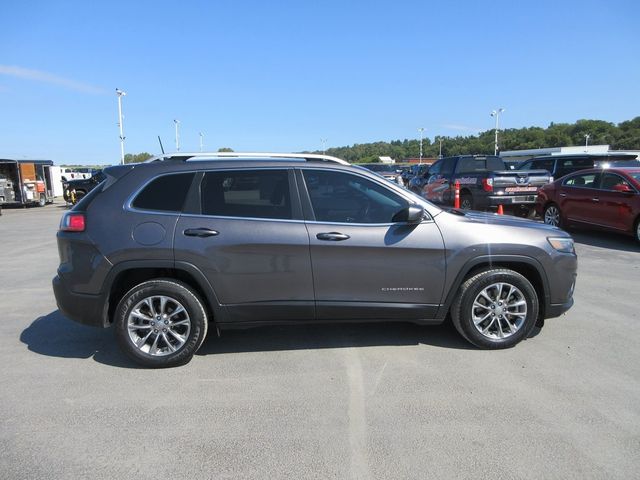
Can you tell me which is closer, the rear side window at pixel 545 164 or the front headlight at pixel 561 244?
the front headlight at pixel 561 244

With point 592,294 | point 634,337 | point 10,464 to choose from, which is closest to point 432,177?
point 592,294

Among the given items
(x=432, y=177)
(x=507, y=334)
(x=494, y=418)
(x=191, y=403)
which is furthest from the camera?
(x=432, y=177)

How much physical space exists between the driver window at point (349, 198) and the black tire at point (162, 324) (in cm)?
136

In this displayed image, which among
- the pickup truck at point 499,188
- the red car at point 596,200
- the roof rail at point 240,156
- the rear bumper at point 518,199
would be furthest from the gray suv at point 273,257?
the rear bumper at point 518,199

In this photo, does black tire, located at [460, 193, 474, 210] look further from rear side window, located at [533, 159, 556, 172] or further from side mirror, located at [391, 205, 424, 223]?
side mirror, located at [391, 205, 424, 223]

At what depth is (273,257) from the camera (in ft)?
13.3

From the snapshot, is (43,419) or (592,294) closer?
(43,419)

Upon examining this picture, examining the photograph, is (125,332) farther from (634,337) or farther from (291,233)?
(634,337)

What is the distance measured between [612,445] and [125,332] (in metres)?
3.69

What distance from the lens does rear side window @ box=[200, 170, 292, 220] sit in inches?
164

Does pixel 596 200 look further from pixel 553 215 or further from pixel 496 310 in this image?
pixel 496 310

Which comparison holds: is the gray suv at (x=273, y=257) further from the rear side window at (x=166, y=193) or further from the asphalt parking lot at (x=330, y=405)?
the asphalt parking lot at (x=330, y=405)

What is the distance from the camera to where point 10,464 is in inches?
111

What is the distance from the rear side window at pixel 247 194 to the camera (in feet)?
13.6
